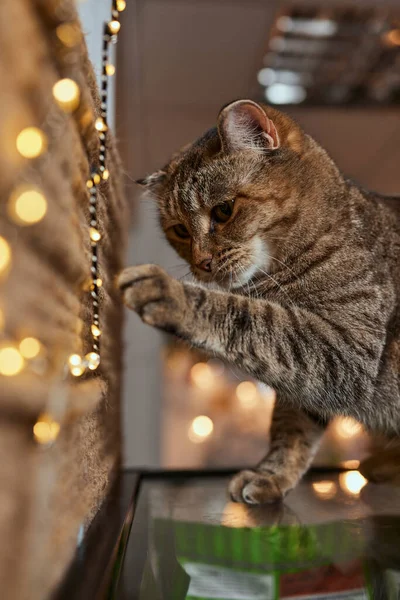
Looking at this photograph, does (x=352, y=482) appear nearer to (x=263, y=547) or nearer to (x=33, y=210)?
(x=263, y=547)

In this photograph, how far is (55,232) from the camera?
36 centimetres

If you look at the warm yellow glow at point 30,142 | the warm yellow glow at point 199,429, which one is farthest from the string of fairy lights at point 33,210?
the warm yellow glow at point 199,429

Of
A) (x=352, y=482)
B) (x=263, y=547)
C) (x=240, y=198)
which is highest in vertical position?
(x=240, y=198)

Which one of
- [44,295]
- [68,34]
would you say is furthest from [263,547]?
[68,34]

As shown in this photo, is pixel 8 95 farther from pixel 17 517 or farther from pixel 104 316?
pixel 104 316

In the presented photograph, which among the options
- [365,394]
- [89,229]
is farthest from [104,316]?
[365,394]

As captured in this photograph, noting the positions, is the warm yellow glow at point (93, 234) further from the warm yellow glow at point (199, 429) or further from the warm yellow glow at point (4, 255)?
the warm yellow glow at point (199, 429)

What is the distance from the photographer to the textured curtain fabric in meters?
0.30

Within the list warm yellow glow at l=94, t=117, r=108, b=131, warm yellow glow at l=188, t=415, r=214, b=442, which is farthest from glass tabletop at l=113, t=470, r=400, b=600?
warm yellow glow at l=188, t=415, r=214, b=442

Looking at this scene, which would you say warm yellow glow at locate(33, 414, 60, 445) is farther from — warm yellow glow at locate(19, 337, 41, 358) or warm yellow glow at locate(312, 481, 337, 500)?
warm yellow glow at locate(312, 481, 337, 500)

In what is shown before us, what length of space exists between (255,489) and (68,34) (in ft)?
2.33

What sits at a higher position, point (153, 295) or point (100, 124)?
point (100, 124)

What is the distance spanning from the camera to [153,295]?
2.03ft

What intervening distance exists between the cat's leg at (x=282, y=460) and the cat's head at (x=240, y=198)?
303 millimetres
